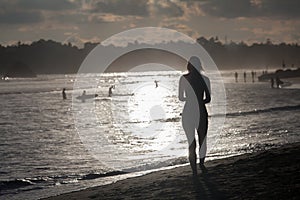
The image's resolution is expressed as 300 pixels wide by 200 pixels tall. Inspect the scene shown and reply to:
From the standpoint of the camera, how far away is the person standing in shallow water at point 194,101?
991 centimetres

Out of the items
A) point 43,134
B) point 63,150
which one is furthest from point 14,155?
point 43,134

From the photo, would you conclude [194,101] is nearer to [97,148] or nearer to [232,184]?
[232,184]

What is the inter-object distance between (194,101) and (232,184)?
1767 millimetres

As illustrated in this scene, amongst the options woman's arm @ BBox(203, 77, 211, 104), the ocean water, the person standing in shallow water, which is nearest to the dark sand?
the person standing in shallow water

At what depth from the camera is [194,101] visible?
9938 mm

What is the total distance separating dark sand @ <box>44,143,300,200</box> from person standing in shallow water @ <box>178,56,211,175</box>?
0.78 meters

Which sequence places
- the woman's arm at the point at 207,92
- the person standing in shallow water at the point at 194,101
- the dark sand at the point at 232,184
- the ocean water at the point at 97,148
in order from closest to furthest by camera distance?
1. the dark sand at the point at 232,184
2. the person standing in shallow water at the point at 194,101
3. the woman's arm at the point at 207,92
4. the ocean water at the point at 97,148

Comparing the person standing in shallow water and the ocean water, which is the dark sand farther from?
the ocean water

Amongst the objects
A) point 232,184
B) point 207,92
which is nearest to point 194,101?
point 207,92

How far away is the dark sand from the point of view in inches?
322

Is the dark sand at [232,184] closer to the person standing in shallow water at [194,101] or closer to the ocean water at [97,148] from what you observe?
the person standing in shallow water at [194,101]

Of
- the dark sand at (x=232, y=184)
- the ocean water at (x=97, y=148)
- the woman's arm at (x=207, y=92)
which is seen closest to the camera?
the dark sand at (x=232, y=184)

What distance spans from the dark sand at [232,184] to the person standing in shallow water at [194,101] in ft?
2.57

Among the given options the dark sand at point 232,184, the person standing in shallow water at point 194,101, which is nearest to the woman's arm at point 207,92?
the person standing in shallow water at point 194,101
